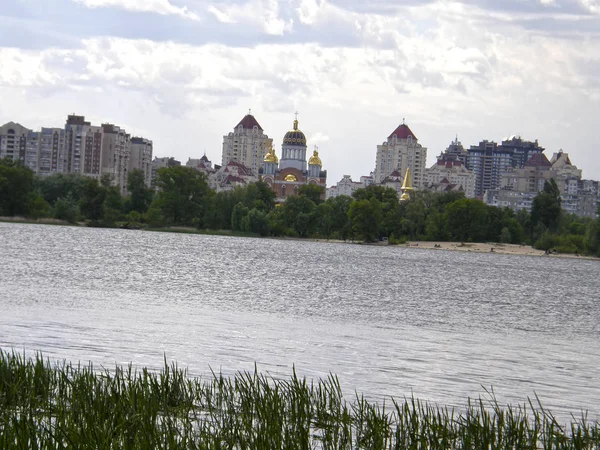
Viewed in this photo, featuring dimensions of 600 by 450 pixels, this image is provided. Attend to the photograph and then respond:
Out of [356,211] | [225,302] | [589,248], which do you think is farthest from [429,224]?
[225,302]

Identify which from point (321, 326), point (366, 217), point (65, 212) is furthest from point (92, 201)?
point (321, 326)

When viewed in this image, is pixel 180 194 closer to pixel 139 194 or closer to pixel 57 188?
pixel 139 194

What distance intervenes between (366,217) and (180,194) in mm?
25512

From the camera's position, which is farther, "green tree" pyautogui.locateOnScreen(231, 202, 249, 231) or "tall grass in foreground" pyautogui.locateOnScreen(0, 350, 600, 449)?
"green tree" pyautogui.locateOnScreen(231, 202, 249, 231)

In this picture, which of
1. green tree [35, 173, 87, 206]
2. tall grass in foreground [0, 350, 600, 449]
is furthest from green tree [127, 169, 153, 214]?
tall grass in foreground [0, 350, 600, 449]

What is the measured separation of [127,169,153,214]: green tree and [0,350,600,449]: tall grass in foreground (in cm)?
13464

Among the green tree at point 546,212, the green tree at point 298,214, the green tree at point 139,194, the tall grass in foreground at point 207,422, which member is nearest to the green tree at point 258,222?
the green tree at point 298,214

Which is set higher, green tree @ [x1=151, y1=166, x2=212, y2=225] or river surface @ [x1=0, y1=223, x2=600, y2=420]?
green tree @ [x1=151, y1=166, x2=212, y2=225]

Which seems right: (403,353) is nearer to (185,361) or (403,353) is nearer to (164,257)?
(185,361)

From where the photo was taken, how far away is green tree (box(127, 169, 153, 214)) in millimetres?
146750

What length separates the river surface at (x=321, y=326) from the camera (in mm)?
19203

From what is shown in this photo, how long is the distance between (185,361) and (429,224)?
123 metres

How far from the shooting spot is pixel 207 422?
1241 centimetres

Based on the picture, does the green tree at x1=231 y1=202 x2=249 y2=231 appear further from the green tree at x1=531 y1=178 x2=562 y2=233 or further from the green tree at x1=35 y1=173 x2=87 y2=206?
the green tree at x1=531 y1=178 x2=562 y2=233
